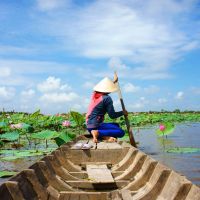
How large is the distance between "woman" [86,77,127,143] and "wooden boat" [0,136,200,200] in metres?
0.62

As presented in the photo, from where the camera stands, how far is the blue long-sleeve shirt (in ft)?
19.9

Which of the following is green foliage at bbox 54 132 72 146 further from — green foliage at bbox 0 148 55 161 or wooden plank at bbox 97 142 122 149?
wooden plank at bbox 97 142 122 149

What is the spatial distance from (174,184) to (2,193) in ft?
4.00

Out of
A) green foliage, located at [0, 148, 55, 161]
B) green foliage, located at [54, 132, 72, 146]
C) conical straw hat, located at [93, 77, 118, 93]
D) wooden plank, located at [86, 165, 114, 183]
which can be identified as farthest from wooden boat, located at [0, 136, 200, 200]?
green foliage, located at [54, 132, 72, 146]

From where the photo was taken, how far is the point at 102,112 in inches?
245

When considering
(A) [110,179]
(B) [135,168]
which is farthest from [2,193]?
(B) [135,168]

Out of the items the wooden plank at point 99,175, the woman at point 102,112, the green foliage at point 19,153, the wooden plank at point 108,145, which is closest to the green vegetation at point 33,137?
the green foliage at point 19,153

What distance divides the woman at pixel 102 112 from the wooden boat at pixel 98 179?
622mm

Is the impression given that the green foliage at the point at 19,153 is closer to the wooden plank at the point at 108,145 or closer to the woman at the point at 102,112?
the woman at the point at 102,112

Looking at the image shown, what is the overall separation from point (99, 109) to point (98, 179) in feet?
7.20

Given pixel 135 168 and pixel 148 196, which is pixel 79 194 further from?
pixel 135 168

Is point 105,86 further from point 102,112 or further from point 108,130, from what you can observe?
point 108,130

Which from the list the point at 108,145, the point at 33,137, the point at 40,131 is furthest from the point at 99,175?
the point at 40,131

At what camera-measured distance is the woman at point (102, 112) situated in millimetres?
6070
